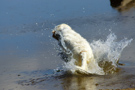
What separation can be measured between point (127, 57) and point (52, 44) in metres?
3.00

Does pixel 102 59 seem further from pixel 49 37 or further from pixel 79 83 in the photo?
pixel 49 37

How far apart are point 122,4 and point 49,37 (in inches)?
233

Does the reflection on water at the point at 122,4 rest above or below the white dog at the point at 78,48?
above

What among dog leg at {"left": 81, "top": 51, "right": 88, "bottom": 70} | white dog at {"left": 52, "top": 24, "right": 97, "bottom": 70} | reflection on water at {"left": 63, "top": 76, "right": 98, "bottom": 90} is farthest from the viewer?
white dog at {"left": 52, "top": 24, "right": 97, "bottom": 70}

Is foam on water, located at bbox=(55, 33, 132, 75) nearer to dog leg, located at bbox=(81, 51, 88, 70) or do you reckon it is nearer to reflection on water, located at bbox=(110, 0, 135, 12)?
dog leg, located at bbox=(81, 51, 88, 70)

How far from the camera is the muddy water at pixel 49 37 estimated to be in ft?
19.8

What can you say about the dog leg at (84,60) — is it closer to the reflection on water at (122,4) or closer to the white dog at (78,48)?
the white dog at (78,48)

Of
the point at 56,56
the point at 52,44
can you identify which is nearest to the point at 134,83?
the point at 56,56

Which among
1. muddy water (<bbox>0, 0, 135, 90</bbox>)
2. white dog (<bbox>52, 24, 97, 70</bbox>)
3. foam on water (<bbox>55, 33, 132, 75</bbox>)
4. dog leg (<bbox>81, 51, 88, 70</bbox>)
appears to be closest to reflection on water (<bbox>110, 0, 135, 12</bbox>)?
muddy water (<bbox>0, 0, 135, 90</bbox>)

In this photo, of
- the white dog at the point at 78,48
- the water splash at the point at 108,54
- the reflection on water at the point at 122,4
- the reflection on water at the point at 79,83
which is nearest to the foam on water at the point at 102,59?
the water splash at the point at 108,54

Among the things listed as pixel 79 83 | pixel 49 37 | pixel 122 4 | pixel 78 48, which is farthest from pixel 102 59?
pixel 122 4

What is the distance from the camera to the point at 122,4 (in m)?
15.2

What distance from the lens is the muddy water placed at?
605cm

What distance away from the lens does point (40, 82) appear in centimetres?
633
